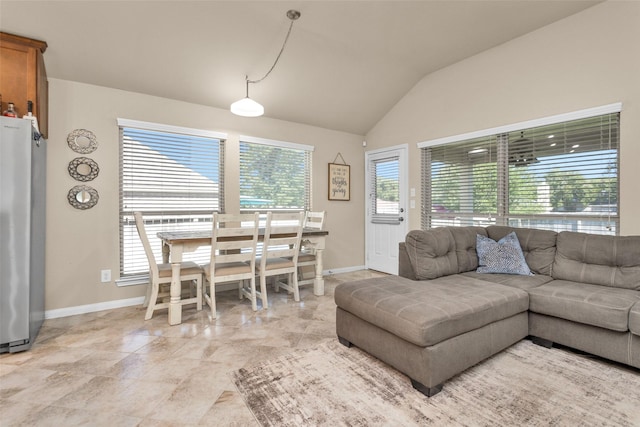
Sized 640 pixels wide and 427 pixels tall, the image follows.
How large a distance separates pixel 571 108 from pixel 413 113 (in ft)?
6.11

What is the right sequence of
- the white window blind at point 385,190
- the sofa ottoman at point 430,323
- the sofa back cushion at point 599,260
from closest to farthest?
the sofa ottoman at point 430,323 → the sofa back cushion at point 599,260 → the white window blind at point 385,190

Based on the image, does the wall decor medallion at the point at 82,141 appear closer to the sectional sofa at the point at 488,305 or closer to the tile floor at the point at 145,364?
the tile floor at the point at 145,364

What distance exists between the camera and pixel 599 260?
246 cm

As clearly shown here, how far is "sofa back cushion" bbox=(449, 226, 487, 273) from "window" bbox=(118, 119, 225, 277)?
281 cm

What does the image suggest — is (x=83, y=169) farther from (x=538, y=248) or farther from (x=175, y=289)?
(x=538, y=248)

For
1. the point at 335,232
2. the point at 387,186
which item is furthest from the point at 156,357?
the point at 387,186

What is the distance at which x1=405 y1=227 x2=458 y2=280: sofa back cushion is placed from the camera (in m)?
2.69

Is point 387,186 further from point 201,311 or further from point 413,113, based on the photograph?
point 201,311

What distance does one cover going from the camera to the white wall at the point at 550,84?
8.50 ft

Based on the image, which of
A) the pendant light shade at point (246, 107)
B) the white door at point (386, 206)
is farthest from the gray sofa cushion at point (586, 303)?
the pendant light shade at point (246, 107)

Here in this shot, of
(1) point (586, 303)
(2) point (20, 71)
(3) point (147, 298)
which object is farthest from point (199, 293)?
(1) point (586, 303)

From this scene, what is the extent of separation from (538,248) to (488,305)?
129 cm

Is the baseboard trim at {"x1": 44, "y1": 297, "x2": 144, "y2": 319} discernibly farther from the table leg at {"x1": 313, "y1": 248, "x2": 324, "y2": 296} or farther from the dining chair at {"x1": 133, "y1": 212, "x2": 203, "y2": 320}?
the table leg at {"x1": 313, "y1": 248, "x2": 324, "y2": 296}

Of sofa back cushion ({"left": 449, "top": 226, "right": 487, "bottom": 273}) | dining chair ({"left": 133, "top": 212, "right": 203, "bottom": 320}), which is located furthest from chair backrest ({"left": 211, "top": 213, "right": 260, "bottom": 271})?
sofa back cushion ({"left": 449, "top": 226, "right": 487, "bottom": 273})
